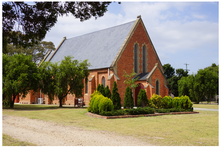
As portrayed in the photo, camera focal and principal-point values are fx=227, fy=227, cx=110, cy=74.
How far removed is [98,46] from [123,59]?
7.50 metres

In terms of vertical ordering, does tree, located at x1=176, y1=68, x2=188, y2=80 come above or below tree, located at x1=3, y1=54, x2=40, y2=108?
above

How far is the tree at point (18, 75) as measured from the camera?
1130 inches

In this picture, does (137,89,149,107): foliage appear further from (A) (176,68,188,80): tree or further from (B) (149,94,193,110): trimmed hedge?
(A) (176,68,188,80): tree

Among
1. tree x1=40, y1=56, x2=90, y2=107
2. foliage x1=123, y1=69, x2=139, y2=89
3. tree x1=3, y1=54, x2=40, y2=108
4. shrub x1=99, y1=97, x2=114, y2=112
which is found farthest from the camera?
foliage x1=123, y1=69, x2=139, y2=89

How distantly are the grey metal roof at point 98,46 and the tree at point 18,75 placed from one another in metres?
10.9

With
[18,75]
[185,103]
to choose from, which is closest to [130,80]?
[185,103]

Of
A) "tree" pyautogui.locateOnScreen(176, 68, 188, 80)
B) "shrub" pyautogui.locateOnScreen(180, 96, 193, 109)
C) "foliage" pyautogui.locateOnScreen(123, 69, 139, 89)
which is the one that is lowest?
"shrub" pyautogui.locateOnScreen(180, 96, 193, 109)

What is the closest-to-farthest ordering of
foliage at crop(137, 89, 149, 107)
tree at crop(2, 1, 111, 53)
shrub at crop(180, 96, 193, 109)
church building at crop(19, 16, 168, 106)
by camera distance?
tree at crop(2, 1, 111, 53), foliage at crop(137, 89, 149, 107), shrub at crop(180, 96, 193, 109), church building at crop(19, 16, 168, 106)

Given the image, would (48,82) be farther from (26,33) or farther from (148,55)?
(26,33)

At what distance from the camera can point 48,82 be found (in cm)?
3338

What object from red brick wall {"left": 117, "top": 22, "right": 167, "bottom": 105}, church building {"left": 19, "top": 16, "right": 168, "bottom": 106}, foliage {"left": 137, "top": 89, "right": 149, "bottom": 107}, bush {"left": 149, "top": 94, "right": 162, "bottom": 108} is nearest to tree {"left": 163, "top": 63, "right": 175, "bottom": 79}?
church building {"left": 19, "top": 16, "right": 168, "bottom": 106}

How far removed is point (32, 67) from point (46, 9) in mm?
26194

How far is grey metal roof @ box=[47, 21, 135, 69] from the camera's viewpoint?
3792 cm

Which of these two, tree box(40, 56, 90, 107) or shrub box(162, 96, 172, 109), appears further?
tree box(40, 56, 90, 107)
